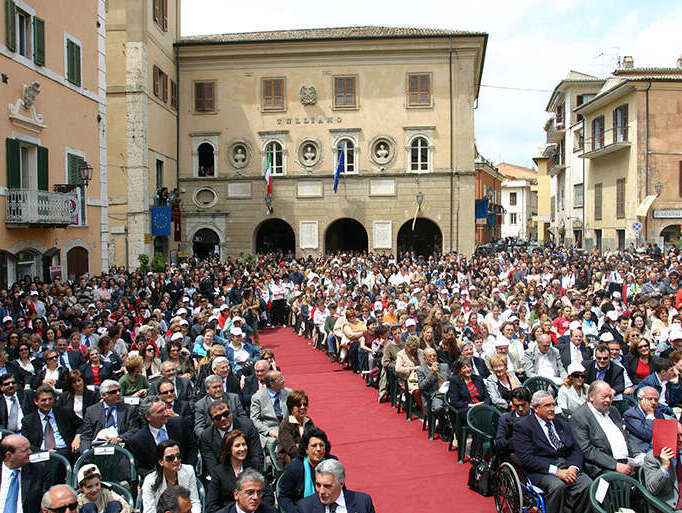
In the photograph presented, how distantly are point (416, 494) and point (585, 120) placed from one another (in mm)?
33778

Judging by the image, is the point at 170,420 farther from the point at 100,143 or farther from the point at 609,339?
the point at 100,143

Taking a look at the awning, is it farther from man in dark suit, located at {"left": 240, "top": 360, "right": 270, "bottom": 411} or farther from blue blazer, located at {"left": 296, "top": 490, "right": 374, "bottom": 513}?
blue blazer, located at {"left": 296, "top": 490, "right": 374, "bottom": 513}

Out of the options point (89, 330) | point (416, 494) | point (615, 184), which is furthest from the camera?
point (615, 184)

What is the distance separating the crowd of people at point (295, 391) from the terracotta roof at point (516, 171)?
A: 2953 inches

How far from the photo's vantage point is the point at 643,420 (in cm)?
637

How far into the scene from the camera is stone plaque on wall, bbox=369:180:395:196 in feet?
105

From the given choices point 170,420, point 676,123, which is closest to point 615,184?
point 676,123

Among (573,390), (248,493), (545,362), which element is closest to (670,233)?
(545,362)

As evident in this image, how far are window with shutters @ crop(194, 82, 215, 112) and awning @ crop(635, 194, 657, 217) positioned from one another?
2119 cm

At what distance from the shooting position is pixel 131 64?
2775cm

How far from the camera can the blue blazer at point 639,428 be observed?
6.30m

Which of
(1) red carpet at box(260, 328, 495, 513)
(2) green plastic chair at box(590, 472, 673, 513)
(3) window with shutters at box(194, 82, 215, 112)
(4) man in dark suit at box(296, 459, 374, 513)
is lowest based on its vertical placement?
(1) red carpet at box(260, 328, 495, 513)

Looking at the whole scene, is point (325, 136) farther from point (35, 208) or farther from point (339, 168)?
point (35, 208)

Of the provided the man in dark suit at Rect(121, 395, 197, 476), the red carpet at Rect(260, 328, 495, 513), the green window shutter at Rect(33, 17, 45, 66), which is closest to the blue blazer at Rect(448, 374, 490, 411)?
the red carpet at Rect(260, 328, 495, 513)
